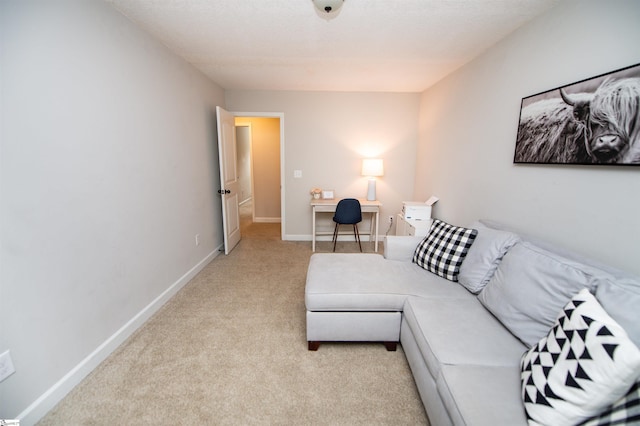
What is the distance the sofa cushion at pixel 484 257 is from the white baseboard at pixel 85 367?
8.08 feet

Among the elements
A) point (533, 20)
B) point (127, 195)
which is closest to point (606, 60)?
point (533, 20)

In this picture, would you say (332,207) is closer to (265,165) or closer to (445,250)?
(445,250)

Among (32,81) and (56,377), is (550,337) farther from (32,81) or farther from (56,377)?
(32,81)

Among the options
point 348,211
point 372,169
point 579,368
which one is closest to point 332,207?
point 348,211

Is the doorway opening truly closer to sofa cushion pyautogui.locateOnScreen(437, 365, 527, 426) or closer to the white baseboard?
the white baseboard

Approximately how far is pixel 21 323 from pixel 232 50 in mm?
2436

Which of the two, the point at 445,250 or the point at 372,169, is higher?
the point at 372,169

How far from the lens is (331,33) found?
2002 millimetres

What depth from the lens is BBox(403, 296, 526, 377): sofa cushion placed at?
3.76ft

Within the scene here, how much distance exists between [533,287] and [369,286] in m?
0.89

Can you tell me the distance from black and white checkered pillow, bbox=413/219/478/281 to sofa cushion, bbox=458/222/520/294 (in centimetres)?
6

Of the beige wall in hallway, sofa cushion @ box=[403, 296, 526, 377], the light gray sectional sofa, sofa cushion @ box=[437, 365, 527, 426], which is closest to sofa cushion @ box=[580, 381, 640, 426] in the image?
the light gray sectional sofa

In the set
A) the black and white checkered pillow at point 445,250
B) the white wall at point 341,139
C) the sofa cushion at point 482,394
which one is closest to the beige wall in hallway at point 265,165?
the white wall at point 341,139

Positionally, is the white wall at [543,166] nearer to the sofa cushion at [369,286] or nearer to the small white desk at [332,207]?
the sofa cushion at [369,286]
